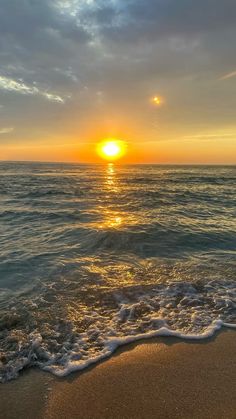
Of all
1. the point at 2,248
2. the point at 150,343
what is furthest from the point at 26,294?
the point at 2,248

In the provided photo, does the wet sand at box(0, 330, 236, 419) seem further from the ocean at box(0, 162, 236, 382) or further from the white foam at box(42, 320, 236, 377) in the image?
the ocean at box(0, 162, 236, 382)

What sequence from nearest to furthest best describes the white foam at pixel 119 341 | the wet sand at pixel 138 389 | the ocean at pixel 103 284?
the wet sand at pixel 138 389 → the white foam at pixel 119 341 → the ocean at pixel 103 284

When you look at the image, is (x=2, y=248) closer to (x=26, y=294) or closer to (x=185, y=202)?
(x=26, y=294)

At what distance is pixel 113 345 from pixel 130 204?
A: 12.9 meters

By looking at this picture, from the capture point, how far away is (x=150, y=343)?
4488mm

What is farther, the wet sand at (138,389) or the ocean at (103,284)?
the ocean at (103,284)

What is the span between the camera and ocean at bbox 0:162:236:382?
451 centimetres

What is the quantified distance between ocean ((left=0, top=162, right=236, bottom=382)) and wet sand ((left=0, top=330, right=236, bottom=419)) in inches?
9.9

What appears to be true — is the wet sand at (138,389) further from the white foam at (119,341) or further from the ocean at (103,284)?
the ocean at (103,284)

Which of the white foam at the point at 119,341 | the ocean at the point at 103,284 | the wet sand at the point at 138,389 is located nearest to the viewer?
the wet sand at the point at 138,389

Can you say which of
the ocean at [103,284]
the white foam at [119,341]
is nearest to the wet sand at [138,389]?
the white foam at [119,341]

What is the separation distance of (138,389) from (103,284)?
303 cm

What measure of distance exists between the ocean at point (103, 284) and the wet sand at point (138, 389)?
0.25 metres

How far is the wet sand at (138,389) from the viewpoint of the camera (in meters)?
3.18
